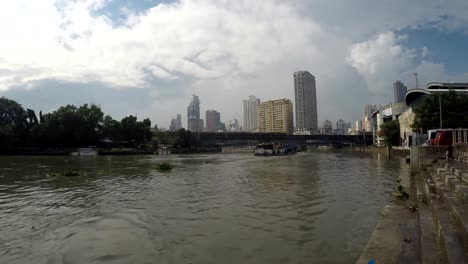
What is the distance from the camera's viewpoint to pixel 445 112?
53.7m

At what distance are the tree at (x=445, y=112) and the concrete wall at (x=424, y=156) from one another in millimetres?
32685

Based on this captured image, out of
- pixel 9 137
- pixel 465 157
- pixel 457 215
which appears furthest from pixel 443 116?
pixel 9 137

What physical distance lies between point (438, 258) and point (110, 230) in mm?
9004

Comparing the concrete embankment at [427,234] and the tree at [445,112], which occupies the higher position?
the tree at [445,112]

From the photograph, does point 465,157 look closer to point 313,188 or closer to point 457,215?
point 313,188

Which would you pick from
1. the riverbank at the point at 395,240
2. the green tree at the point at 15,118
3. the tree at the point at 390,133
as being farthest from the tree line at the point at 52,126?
the riverbank at the point at 395,240

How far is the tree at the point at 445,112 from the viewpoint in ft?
172

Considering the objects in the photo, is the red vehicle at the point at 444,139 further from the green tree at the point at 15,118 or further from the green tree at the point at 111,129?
the green tree at the point at 15,118

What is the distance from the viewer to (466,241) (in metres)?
5.56

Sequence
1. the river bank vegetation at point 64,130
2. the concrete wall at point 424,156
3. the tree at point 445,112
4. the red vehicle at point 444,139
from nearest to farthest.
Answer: the concrete wall at point 424,156 < the red vehicle at point 444,139 < the tree at point 445,112 < the river bank vegetation at point 64,130

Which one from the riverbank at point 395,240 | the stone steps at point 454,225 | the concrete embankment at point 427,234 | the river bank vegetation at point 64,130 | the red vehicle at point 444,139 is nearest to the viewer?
the stone steps at point 454,225

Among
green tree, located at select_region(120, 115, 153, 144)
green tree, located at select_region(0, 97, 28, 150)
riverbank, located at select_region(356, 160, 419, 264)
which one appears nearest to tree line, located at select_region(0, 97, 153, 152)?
green tree, located at select_region(0, 97, 28, 150)

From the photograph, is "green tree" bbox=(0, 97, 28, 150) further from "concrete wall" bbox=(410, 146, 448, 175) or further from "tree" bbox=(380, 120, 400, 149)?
"tree" bbox=(380, 120, 400, 149)

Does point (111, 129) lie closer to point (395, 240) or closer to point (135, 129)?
point (135, 129)
